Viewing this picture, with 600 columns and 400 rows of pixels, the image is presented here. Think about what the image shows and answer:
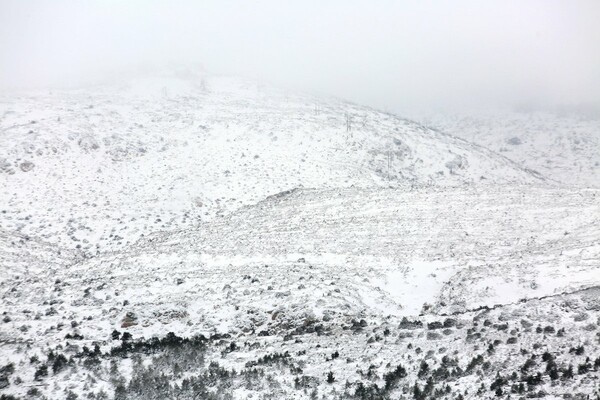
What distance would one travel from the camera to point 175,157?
151 feet

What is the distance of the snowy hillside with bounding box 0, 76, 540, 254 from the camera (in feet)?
113

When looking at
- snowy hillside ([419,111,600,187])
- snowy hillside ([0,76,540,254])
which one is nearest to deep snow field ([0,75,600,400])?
snowy hillside ([0,76,540,254])

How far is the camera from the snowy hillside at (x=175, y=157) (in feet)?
113

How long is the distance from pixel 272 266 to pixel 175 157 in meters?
25.5

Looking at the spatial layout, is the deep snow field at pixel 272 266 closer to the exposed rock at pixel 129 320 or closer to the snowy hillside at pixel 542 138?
the exposed rock at pixel 129 320

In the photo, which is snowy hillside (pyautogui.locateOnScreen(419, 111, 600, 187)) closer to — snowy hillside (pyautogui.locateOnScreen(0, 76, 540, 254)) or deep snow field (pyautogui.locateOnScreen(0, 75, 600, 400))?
snowy hillside (pyautogui.locateOnScreen(0, 76, 540, 254))

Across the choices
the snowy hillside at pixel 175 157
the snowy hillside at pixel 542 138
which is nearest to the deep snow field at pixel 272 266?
the snowy hillside at pixel 175 157

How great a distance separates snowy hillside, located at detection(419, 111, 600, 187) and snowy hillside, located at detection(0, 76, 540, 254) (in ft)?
130

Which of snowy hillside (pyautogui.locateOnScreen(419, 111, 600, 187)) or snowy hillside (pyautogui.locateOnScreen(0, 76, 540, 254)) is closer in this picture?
snowy hillside (pyautogui.locateOnScreen(0, 76, 540, 254))

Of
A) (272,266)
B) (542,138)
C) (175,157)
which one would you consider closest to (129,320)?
(272,266)

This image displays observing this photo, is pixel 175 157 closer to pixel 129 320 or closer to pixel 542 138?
pixel 129 320

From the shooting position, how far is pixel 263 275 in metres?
23.1

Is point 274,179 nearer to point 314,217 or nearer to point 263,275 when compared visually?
point 314,217

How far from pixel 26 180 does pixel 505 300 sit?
35045 mm
